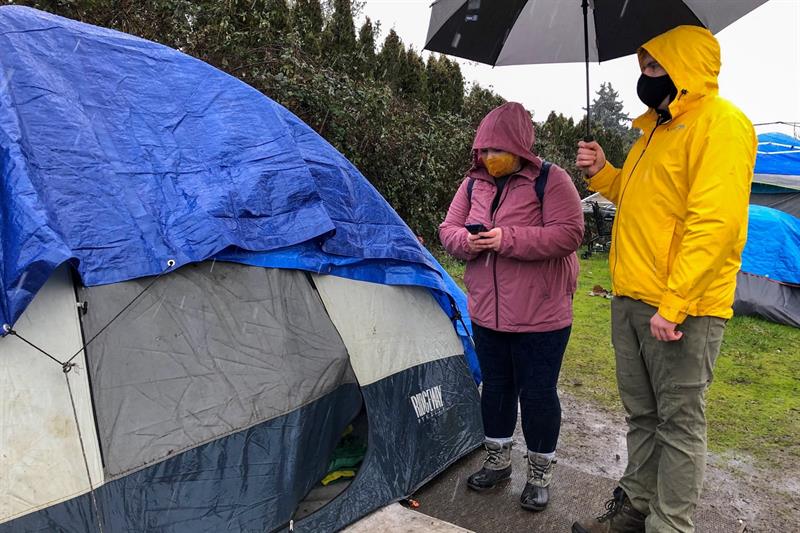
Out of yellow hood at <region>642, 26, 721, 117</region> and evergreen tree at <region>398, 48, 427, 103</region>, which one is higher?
evergreen tree at <region>398, 48, 427, 103</region>

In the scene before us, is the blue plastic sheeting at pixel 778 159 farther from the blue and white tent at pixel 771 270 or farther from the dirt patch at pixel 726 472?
the dirt patch at pixel 726 472

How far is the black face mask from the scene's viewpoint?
2143mm

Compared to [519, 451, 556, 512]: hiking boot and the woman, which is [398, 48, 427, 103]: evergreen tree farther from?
[519, 451, 556, 512]: hiking boot

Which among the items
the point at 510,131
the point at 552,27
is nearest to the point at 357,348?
the point at 510,131

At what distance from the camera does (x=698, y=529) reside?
271cm

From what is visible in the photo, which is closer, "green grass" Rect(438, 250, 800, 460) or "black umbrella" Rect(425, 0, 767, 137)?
"black umbrella" Rect(425, 0, 767, 137)

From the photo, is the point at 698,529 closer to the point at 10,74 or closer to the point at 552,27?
the point at 552,27

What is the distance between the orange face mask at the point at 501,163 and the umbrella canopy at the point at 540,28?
0.65 m

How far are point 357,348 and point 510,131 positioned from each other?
1.23 m

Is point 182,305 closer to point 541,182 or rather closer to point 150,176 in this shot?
point 150,176

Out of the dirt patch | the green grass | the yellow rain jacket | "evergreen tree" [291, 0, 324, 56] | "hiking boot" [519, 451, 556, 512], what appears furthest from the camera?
"evergreen tree" [291, 0, 324, 56]

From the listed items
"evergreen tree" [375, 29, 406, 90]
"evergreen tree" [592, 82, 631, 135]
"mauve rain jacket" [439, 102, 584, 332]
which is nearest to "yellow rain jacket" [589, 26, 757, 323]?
"mauve rain jacket" [439, 102, 584, 332]

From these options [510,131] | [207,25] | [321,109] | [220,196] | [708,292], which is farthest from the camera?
[321,109]

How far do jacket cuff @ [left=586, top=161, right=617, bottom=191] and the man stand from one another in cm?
15
